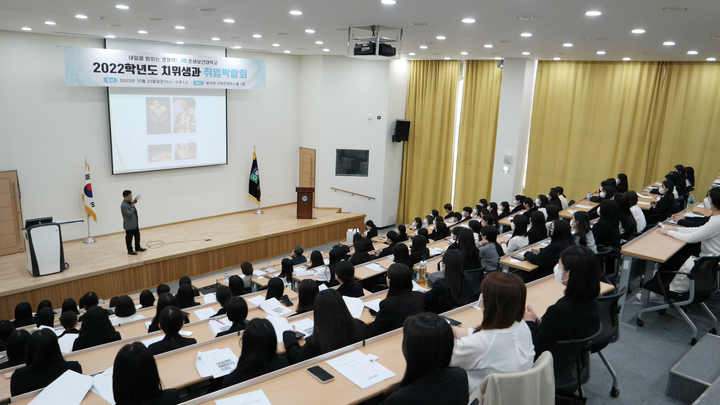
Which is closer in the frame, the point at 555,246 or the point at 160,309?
the point at 160,309

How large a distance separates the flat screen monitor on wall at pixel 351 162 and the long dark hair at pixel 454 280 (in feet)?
27.5

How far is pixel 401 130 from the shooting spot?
1187cm

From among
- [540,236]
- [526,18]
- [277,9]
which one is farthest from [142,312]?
[526,18]

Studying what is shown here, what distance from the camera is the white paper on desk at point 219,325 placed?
149 inches

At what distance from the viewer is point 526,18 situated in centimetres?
518

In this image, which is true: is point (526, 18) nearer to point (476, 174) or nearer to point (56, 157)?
point (476, 174)

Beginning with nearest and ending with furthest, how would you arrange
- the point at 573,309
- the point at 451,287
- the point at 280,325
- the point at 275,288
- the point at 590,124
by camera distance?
the point at 573,309
the point at 280,325
the point at 451,287
the point at 275,288
the point at 590,124

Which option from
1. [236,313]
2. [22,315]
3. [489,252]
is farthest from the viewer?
[489,252]

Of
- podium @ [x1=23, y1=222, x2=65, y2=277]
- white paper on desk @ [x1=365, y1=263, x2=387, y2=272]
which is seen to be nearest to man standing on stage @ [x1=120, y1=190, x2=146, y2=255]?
podium @ [x1=23, y1=222, x2=65, y2=277]

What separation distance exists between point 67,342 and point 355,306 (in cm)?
243

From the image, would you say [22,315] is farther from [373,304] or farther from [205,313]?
[373,304]

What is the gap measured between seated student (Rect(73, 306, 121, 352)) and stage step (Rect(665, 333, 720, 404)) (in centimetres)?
436

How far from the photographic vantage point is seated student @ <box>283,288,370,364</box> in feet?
9.18

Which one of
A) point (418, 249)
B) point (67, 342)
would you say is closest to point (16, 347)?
point (67, 342)
